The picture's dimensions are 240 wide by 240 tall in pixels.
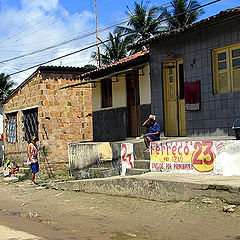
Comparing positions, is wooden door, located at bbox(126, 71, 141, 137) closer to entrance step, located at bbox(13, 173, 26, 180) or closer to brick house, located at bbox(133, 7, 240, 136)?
brick house, located at bbox(133, 7, 240, 136)

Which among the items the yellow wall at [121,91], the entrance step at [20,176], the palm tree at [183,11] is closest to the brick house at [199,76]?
the yellow wall at [121,91]

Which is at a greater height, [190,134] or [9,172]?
[190,134]

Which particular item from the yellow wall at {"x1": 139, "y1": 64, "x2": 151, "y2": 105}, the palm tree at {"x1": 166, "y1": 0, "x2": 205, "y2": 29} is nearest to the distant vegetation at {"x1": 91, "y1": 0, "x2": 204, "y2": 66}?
the palm tree at {"x1": 166, "y1": 0, "x2": 205, "y2": 29}

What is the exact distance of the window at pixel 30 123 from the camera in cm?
1733

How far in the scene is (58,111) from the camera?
55.7 feet

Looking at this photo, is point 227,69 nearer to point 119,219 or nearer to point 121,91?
point 121,91

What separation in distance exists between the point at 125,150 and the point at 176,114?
6.62 ft

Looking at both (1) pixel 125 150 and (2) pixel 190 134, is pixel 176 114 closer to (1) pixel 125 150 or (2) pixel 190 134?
(2) pixel 190 134

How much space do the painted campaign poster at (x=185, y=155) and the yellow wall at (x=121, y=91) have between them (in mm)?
3297

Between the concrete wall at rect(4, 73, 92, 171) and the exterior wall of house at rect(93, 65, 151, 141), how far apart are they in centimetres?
117

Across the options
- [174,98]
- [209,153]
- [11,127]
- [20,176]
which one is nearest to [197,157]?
[209,153]

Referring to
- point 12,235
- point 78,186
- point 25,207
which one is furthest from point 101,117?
point 12,235

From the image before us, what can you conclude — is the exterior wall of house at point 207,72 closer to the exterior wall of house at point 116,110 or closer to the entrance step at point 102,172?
the exterior wall of house at point 116,110

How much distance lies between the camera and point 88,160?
14.2m
